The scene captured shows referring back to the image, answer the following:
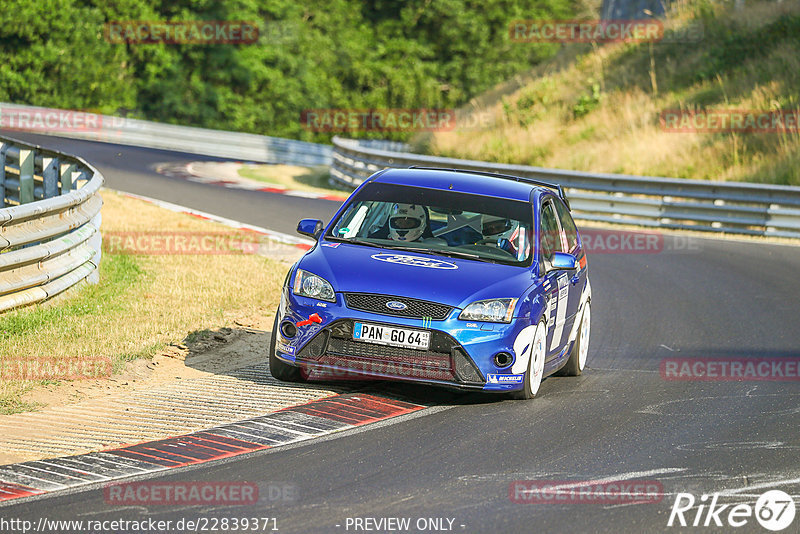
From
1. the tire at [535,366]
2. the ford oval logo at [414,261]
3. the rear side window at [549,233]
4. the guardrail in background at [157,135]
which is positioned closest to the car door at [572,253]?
the rear side window at [549,233]

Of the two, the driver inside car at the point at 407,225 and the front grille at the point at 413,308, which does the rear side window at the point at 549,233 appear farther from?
the front grille at the point at 413,308

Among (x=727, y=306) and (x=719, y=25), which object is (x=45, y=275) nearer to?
(x=727, y=306)

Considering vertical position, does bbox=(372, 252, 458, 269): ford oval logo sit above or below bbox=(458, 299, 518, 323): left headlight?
above

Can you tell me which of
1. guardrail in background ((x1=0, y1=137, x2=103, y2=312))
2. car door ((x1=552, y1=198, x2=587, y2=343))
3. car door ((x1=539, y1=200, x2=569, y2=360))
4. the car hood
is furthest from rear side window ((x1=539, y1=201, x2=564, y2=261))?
guardrail in background ((x1=0, y1=137, x2=103, y2=312))

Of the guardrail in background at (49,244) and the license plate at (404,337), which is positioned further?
the guardrail in background at (49,244)

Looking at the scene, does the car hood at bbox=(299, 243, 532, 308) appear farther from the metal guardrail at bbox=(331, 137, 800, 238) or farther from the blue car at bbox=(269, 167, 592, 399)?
the metal guardrail at bbox=(331, 137, 800, 238)

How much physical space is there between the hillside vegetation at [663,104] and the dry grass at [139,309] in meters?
16.4

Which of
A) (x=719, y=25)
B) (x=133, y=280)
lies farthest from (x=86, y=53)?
(x=133, y=280)

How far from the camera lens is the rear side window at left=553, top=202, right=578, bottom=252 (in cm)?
1037

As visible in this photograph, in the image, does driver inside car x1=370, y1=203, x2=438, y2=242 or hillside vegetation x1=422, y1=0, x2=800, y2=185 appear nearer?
driver inside car x1=370, y1=203, x2=438, y2=242

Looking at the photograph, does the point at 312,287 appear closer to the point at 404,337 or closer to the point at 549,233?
the point at 404,337

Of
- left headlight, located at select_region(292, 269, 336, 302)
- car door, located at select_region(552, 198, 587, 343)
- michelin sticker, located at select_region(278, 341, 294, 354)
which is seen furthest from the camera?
car door, located at select_region(552, 198, 587, 343)

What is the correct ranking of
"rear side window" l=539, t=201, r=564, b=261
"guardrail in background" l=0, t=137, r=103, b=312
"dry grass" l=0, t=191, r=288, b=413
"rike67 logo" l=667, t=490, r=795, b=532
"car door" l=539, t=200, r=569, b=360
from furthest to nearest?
"guardrail in background" l=0, t=137, r=103, b=312
"dry grass" l=0, t=191, r=288, b=413
"rear side window" l=539, t=201, r=564, b=261
"car door" l=539, t=200, r=569, b=360
"rike67 logo" l=667, t=490, r=795, b=532

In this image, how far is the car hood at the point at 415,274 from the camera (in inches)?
324
